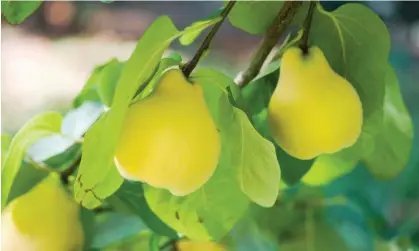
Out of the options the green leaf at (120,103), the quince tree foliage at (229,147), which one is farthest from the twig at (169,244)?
the green leaf at (120,103)

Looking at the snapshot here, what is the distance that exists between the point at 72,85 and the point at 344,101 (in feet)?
0.65

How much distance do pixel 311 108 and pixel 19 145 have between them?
20 centimetres

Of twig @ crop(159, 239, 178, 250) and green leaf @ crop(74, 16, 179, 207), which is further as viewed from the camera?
twig @ crop(159, 239, 178, 250)

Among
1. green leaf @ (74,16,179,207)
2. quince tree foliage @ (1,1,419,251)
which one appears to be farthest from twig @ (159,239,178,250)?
green leaf @ (74,16,179,207)

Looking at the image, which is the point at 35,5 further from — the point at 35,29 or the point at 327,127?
the point at 327,127

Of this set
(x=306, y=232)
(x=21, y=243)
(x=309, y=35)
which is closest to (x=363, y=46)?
(x=309, y=35)

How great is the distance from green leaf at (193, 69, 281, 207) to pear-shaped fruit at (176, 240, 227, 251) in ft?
0.25

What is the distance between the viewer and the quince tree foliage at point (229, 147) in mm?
370

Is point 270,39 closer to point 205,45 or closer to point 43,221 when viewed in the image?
point 205,45

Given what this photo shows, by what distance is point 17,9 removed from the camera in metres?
0.43

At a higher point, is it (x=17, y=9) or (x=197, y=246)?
(x=17, y=9)

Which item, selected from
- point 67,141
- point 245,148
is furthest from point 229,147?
point 67,141

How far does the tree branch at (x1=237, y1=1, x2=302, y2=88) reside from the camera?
0.43 meters

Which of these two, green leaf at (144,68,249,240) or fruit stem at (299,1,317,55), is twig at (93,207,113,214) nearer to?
green leaf at (144,68,249,240)
